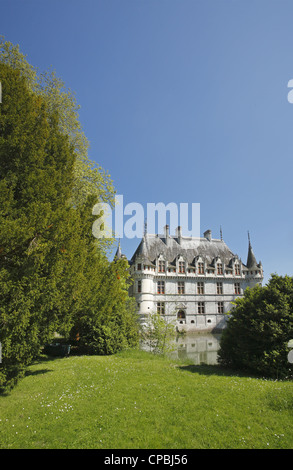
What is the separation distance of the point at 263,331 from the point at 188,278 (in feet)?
95.6

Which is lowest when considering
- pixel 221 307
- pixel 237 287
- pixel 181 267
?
pixel 221 307

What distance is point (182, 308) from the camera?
1405 inches

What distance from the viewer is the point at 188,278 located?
37125mm

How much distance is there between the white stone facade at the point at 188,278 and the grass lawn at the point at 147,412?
25051mm

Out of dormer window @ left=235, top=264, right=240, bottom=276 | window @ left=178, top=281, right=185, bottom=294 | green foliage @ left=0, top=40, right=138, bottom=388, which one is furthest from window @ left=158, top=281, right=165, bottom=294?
green foliage @ left=0, top=40, right=138, bottom=388

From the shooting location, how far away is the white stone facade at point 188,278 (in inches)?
1329

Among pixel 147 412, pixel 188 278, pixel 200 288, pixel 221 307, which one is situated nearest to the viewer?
pixel 147 412

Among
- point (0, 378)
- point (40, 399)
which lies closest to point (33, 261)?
point (0, 378)

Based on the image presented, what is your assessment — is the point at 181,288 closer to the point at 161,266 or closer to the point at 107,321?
the point at 161,266

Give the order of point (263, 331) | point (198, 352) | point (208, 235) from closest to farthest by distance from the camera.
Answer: point (263, 331) < point (198, 352) < point (208, 235)

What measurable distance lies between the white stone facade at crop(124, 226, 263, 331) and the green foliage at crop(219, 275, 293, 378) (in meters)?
23.4

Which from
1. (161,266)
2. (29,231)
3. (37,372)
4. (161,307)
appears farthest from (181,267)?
(29,231)

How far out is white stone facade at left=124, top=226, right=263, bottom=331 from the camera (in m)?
33.8

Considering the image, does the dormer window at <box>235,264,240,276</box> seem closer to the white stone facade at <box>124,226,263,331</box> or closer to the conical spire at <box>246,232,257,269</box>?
the white stone facade at <box>124,226,263,331</box>
